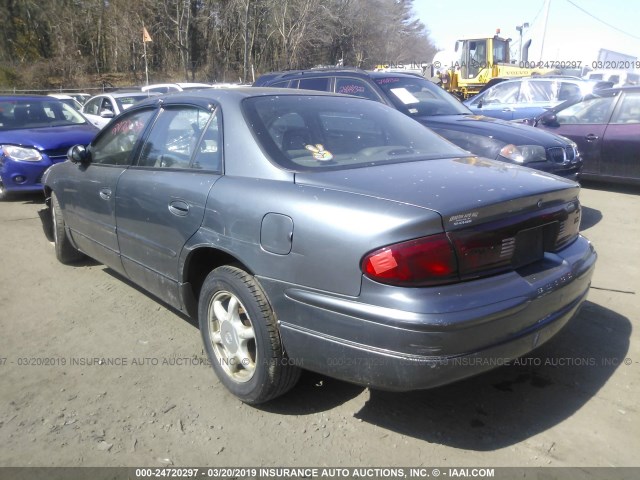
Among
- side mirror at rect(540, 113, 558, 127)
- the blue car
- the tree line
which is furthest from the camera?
the tree line

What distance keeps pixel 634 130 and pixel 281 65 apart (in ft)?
103

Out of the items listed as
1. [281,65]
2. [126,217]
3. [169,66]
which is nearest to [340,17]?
[281,65]

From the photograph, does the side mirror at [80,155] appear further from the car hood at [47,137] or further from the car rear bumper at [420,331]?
the car hood at [47,137]

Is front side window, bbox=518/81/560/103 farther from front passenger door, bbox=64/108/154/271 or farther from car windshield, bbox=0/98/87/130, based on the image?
front passenger door, bbox=64/108/154/271

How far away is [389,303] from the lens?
2.21 metres

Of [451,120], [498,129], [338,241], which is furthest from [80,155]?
[498,129]

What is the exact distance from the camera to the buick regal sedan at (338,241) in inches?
88.0

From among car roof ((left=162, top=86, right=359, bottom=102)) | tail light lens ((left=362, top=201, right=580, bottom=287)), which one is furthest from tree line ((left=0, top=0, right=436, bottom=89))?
tail light lens ((left=362, top=201, right=580, bottom=287))

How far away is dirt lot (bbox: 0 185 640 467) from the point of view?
2.52 meters

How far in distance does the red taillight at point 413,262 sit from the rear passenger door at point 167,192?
1.17m

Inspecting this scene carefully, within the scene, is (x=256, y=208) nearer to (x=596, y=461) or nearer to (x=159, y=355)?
(x=159, y=355)

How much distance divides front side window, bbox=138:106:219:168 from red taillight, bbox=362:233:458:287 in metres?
1.36

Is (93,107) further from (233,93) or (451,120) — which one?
(233,93)

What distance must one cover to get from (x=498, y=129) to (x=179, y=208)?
4.20 metres
